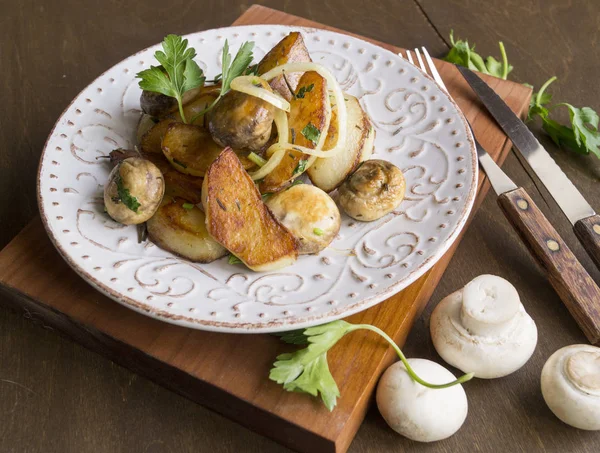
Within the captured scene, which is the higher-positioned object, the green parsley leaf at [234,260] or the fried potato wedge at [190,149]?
the fried potato wedge at [190,149]

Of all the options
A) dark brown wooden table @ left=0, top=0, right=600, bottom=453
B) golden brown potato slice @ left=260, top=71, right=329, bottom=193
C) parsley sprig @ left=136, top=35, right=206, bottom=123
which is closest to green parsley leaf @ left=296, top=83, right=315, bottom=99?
golden brown potato slice @ left=260, top=71, right=329, bottom=193

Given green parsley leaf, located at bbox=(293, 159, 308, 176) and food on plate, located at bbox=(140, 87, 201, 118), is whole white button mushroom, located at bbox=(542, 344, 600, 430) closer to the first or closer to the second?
green parsley leaf, located at bbox=(293, 159, 308, 176)

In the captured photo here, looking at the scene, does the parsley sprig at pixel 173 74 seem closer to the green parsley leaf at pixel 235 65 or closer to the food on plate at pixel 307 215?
the green parsley leaf at pixel 235 65

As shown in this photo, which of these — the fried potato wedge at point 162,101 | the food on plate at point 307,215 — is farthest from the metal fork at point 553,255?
the fried potato wedge at point 162,101

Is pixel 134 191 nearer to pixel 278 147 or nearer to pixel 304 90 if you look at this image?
pixel 278 147

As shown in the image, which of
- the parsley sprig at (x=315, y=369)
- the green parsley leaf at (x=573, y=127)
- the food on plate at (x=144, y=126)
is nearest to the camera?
the parsley sprig at (x=315, y=369)

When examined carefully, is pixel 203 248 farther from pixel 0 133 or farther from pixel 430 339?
pixel 0 133
